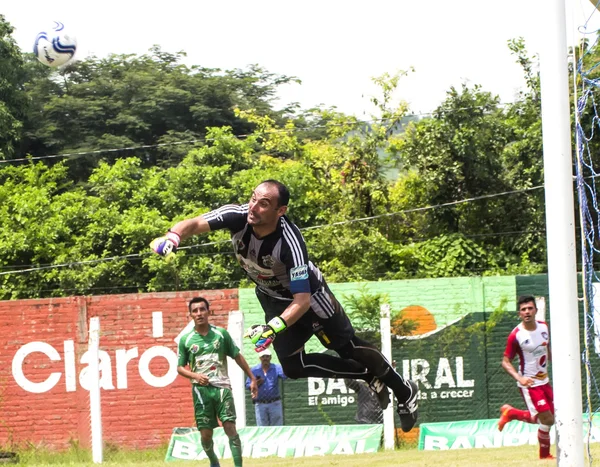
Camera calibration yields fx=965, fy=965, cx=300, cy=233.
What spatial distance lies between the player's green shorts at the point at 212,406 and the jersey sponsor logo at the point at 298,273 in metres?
4.20

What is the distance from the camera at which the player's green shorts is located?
10.7 m

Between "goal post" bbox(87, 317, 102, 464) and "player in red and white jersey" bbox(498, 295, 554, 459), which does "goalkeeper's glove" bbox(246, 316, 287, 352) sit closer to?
"player in red and white jersey" bbox(498, 295, 554, 459)

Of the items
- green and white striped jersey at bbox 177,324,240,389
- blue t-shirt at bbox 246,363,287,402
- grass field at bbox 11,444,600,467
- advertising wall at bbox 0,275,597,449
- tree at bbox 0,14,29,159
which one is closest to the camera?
grass field at bbox 11,444,600,467

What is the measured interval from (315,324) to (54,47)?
10129mm

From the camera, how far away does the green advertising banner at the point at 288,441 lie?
13.9 m

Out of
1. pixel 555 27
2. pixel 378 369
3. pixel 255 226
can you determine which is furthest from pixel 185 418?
pixel 555 27

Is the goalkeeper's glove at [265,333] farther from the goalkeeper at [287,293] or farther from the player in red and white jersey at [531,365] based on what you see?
the player in red and white jersey at [531,365]

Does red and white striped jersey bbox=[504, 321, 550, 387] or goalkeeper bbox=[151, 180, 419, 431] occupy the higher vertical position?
goalkeeper bbox=[151, 180, 419, 431]

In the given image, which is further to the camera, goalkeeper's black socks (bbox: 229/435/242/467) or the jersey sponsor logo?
goalkeeper's black socks (bbox: 229/435/242/467)

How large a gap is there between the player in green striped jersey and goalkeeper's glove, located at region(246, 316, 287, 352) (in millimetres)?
4347

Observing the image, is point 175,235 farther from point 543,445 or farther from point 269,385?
point 269,385

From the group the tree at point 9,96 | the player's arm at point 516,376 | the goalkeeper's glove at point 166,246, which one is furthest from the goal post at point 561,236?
the tree at point 9,96

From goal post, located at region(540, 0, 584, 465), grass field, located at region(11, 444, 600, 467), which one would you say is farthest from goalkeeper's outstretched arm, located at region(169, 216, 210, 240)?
grass field, located at region(11, 444, 600, 467)

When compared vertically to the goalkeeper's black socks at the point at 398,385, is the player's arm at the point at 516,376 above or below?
below
